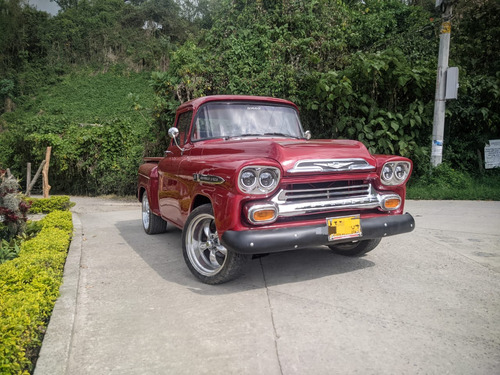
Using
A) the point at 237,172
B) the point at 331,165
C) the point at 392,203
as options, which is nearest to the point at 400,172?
A: the point at 392,203

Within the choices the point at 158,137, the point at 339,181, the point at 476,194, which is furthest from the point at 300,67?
the point at 339,181

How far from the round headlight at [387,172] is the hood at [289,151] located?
0.51ft

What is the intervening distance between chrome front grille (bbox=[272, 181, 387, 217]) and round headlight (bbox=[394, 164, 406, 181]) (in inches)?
11.1

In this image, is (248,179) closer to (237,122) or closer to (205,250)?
(205,250)

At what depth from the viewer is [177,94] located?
10.4 m

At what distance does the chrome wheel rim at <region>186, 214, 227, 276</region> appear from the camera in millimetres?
3980

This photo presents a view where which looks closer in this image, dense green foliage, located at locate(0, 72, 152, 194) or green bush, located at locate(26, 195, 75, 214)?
green bush, located at locate(26, 195, 75, 214)

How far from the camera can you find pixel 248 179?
3408 mm

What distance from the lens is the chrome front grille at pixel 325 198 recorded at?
354cm

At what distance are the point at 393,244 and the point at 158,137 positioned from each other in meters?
7.42

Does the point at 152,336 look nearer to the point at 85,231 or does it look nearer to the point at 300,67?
the point at 85,231

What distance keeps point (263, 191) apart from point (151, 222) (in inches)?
128

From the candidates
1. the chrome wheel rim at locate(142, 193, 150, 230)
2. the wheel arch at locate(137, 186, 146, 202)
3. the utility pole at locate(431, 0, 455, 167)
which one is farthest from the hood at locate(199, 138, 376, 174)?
the utility pole at locate(431, 0, 455, 167)

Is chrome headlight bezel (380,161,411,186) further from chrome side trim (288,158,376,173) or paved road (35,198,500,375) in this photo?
paved road (35,198,500,375)
